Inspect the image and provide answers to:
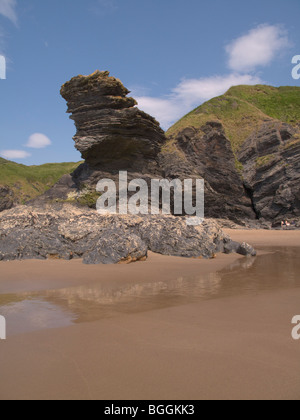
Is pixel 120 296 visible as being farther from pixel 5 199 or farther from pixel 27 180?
pixel 27 180

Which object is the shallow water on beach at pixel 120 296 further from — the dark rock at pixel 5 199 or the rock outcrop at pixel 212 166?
the dark rock at pixel 5 199

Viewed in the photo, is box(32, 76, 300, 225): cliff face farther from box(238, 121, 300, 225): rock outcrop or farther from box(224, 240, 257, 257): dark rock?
box(224, 240, 257, 257): dark rock

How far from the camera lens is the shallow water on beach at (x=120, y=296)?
349 cm

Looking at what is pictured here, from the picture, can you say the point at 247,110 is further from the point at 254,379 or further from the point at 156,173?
the point at 254,379

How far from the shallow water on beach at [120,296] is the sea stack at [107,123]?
2095cm

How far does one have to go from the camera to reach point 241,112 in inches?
1502

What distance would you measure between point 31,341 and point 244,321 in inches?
86.5

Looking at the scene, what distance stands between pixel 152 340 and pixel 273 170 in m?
30.2

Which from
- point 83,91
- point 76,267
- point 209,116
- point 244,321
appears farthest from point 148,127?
point 244,321

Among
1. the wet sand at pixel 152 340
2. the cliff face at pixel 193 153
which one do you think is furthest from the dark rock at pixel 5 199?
the wet sand at pixel 152 340

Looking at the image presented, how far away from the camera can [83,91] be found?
82.4ft

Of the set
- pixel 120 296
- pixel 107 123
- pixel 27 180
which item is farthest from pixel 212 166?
pixel 27 180
